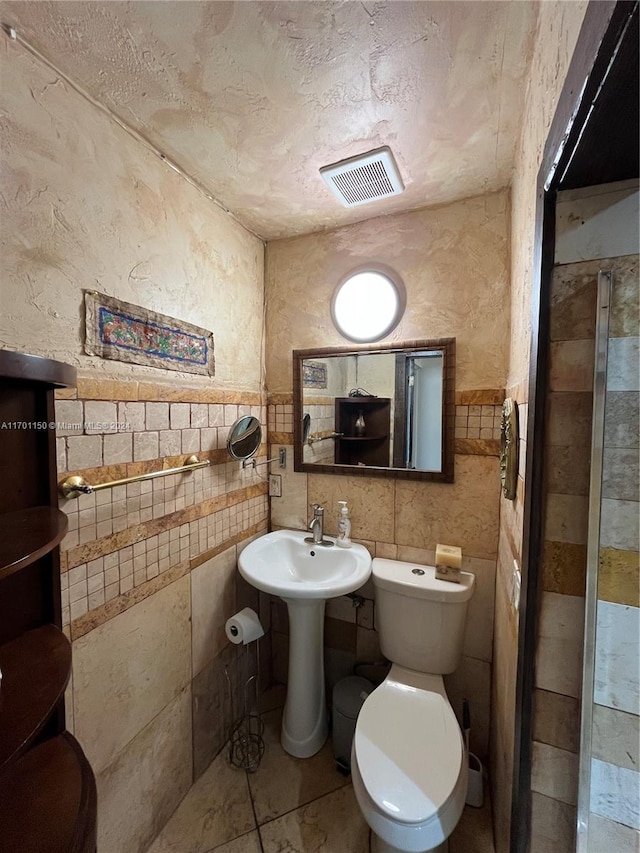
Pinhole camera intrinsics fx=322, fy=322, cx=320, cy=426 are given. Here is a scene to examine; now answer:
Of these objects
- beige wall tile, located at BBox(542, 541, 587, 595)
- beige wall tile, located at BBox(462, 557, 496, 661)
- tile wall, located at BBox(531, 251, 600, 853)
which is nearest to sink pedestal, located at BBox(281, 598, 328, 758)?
beige wall tile, located at BBox(462, 557, 496, 661)

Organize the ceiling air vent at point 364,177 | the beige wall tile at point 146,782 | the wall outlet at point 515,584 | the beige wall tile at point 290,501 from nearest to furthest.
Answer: the wall outlet at point 515,584 → the beige wall tile at point 146,782 → the ceiling air vent at point 364,177 → the beige wall tile at point 290,501

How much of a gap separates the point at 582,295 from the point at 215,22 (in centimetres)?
101

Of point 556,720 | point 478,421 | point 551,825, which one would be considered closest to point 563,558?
point 556,720

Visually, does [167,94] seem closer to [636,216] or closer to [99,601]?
[636,216]

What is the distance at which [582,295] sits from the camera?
66 centimetres

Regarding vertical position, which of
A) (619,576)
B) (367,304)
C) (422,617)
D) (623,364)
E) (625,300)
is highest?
(367,304)

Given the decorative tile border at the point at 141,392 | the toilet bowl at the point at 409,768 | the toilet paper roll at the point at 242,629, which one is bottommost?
the toilet bowl at the point at 409,768

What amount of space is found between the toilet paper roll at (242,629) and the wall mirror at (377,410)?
27.5 inches

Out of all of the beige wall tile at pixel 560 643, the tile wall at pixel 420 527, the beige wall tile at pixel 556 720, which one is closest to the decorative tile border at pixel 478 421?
the tile wall at pixel 420 527

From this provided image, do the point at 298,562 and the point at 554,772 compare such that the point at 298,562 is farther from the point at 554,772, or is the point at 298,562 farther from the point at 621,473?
the point at 621,473

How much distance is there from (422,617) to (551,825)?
23.0 inches

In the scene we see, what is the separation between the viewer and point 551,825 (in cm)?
71

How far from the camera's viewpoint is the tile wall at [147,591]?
0.91 m

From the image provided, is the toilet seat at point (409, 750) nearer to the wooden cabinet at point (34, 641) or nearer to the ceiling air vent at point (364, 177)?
the wooden cabinet at point (34, 641)
